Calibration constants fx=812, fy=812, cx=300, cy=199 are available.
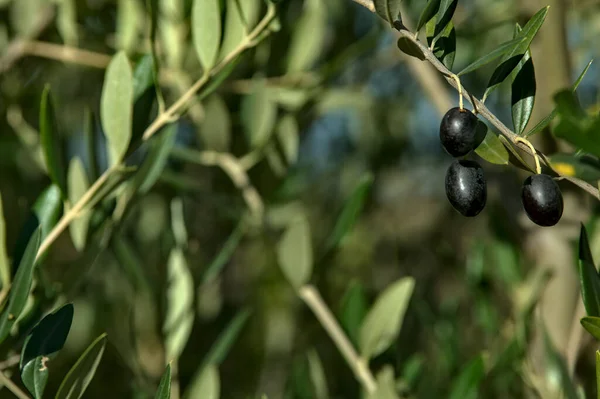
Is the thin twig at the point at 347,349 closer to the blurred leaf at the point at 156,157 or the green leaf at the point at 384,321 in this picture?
the green leaf at the point at 384,321

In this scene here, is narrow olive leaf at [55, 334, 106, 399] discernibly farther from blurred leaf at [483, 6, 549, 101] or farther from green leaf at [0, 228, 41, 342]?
blurred leaf at [483, 6, 549, 101]

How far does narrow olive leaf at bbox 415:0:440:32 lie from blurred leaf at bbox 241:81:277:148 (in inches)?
13.4

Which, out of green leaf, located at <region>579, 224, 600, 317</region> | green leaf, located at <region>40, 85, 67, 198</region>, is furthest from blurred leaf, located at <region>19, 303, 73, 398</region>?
green leaf, located at <region>579, 224, 600, 317</region>

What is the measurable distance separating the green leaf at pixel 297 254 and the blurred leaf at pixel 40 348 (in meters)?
0.26

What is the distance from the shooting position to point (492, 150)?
328 millimetres

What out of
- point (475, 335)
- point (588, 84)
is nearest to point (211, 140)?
point (475, 335)

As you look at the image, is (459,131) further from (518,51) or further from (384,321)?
(384,321)

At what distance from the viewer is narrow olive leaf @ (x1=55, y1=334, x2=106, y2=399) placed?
1.17ft

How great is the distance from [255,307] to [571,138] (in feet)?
2.82

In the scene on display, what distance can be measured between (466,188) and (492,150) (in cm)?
2

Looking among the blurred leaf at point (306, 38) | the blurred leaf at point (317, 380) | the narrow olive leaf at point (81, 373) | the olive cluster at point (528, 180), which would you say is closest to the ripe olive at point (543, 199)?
the olive cluster at point (528, 180)

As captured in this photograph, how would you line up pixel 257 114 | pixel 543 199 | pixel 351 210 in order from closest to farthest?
pixel 543 199, pixel 351 210, pixel 257 114

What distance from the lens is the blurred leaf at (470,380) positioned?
51cm

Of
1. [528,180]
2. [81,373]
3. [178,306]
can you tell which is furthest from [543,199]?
[178,306]
